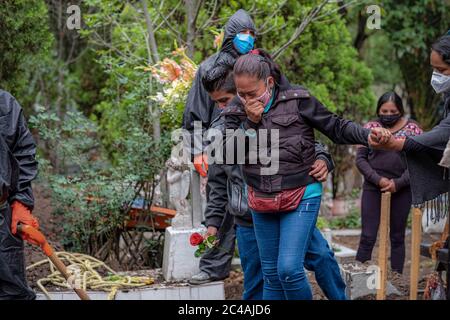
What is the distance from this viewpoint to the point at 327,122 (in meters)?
4.85

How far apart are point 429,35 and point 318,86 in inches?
133

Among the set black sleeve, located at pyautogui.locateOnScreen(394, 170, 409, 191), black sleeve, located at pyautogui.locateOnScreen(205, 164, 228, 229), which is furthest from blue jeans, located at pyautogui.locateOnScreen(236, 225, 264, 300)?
black sleeve, located at pyautogui.locateOnScreen(394, 170, 409, 191)

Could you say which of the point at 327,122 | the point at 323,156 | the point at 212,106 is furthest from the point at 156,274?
the point at 327,122

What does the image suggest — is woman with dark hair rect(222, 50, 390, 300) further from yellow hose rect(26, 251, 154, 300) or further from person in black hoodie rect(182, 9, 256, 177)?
yellow hose rect(26, 251, 154, 300)

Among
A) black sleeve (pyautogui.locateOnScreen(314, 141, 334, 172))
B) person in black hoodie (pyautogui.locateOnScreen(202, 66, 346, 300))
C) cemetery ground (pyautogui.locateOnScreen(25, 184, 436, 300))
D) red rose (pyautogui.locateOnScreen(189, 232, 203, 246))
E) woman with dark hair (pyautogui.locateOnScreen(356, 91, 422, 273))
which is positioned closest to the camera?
black sleeve (pyautogui.locateOnScreen(314, 141, 334, 172))

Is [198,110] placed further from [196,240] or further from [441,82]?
[441,82]

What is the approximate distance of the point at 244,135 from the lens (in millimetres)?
4922

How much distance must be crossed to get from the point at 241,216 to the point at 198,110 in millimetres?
1253

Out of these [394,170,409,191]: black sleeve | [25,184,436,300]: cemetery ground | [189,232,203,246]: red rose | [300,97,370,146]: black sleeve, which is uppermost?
[300,97,370,146]: black sleeve

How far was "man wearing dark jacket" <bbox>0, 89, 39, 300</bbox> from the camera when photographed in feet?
15.8

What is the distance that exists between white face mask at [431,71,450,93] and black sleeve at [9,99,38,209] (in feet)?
8.26

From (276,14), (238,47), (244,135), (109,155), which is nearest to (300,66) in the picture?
(276,14)

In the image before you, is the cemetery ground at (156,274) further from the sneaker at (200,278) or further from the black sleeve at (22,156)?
the black sleeve at (22,156)

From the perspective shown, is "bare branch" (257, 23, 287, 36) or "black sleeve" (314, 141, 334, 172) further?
"bare branch" (257, 23, 287, 36)
